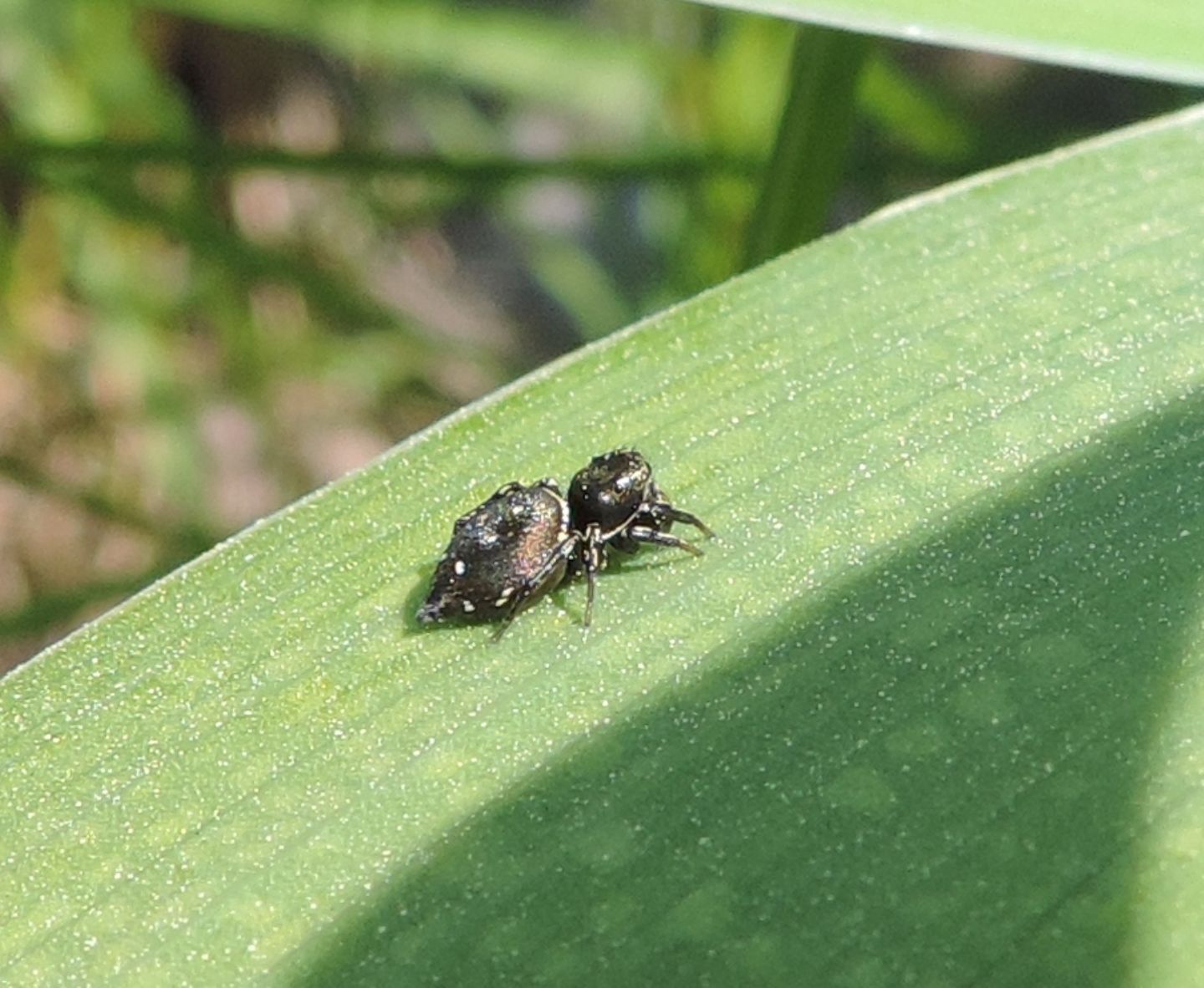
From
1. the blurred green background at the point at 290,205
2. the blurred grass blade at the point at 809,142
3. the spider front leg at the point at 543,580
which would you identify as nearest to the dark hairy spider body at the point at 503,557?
the spider front leg at the point at 543,580

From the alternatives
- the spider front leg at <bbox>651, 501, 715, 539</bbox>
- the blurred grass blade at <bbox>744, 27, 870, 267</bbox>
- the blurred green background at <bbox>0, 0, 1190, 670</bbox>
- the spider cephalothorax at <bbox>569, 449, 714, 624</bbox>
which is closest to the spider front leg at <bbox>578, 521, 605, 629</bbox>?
the spider cephalothorax at <bbox>569, 449, 714, 624</bbox>

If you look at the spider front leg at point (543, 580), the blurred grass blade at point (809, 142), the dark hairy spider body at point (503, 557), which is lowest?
the spider front leg at point (543, 580)

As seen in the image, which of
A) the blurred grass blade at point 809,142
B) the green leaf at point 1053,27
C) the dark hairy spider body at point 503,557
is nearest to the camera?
the green leaf at point 1053,27

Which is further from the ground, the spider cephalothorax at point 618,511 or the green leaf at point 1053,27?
the green leaf at point 1053,27

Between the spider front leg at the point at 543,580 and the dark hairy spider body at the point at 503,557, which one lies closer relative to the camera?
the dark hairy spider body at the point at 503,557

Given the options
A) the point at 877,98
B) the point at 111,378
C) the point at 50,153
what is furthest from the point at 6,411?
the point at 877,98

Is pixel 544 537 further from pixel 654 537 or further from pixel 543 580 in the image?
pixel 654 537

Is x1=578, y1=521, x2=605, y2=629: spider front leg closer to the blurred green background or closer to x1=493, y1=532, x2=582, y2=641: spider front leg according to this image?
x1=493, y1=532, x2=582, y2=641: spider front leg

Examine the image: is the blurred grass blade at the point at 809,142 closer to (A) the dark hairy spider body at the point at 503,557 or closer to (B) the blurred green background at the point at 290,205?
(A) the dark hairy spider body at the point at 503,557
